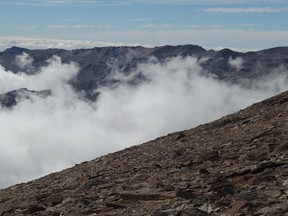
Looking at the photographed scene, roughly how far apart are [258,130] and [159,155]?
687 centimetres

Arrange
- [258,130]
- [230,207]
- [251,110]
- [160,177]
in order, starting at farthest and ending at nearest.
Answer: [251,110] < [258,130] < [160,177] < [230,207]

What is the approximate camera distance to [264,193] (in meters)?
18.5

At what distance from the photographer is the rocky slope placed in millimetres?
18578

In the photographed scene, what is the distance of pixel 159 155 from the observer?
115 ft

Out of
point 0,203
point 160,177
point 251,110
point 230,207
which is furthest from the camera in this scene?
point 251,110

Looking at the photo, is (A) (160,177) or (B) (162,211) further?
(A) (160,177)

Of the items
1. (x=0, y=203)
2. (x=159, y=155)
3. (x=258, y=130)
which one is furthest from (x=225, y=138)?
(x=0, y=203)

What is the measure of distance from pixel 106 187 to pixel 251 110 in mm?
23348

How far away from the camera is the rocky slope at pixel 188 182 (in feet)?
61.0

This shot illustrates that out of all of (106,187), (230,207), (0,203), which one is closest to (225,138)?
(106,187)

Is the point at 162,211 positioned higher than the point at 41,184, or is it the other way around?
the point at 41,184

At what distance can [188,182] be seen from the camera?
22938 millimetres

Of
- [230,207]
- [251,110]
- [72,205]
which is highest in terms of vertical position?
[251,110]

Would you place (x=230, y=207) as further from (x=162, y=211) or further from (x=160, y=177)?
(x=160, y=177)
